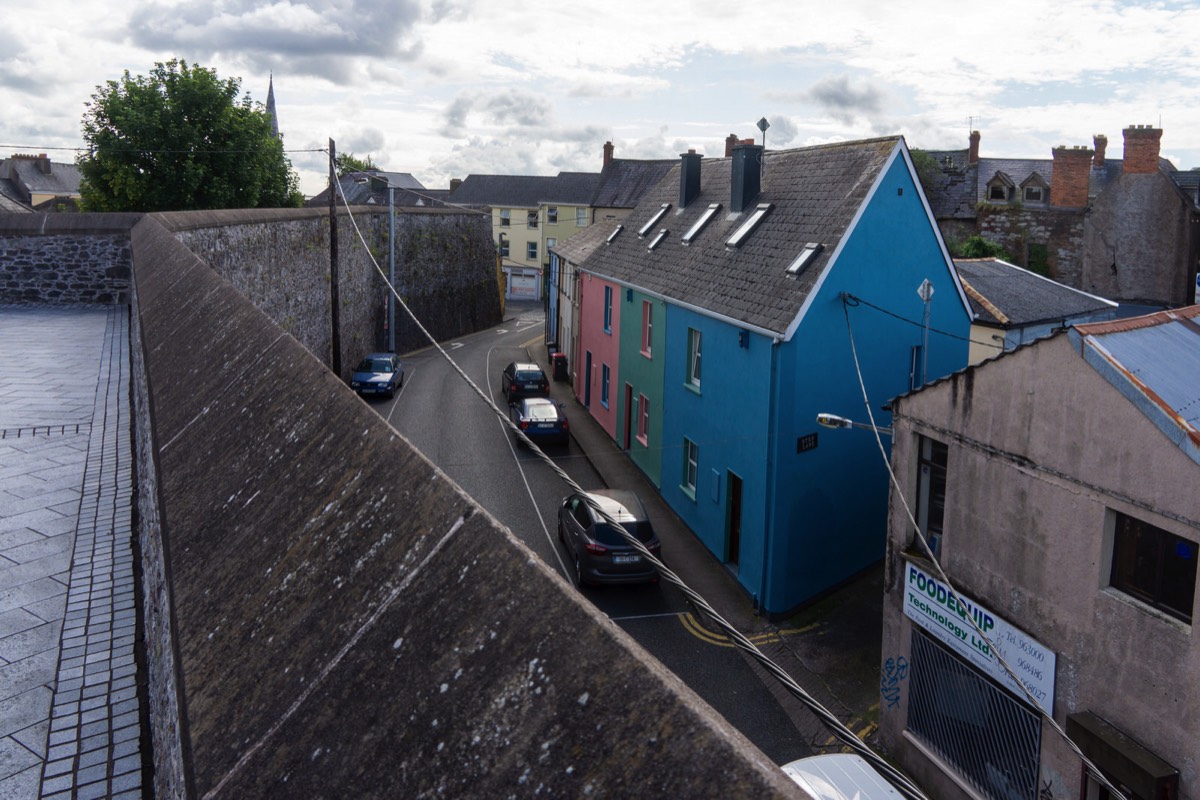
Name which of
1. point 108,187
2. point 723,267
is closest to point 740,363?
point 723,267

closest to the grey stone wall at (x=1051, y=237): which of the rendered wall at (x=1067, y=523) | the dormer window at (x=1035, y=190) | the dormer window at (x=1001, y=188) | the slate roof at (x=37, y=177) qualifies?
the dormer window at (x=1035, y=190)

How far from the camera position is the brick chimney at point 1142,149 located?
39812mm

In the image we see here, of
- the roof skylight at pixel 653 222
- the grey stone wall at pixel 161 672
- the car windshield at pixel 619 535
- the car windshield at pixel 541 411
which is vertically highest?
the roof skylight at pixel 653 222

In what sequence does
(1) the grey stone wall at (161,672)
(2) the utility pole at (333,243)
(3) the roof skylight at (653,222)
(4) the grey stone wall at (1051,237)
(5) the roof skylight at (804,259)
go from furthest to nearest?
1. (4) the grey stone wall at (1051,237)
2. (3) the roof skylight at (653,222)
3. (2) the utility pole at (333,243)
4. (5) the roof skylight at (804,259)
5. (1) the grey stone wall at (161,672)

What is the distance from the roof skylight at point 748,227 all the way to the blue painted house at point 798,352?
43 mm

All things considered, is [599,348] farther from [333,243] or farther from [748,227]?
[748,227]

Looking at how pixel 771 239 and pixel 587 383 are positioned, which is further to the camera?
pixel 587 383

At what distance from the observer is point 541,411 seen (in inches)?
1238

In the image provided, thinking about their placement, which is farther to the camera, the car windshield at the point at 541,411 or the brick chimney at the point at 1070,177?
the brick chimney at the point at 1070,177

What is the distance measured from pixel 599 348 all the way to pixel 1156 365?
2502 cm

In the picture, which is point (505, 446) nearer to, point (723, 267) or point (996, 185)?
point (723, 267)

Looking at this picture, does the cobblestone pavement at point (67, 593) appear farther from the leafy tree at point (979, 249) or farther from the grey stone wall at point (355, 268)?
the leafy tree at point (979, 249)

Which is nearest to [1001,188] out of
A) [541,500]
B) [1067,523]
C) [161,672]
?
[541,500]

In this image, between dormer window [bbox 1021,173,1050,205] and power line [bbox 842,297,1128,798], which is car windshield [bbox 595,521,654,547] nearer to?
power line [bbox 842,297,1128,798]
